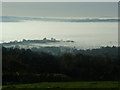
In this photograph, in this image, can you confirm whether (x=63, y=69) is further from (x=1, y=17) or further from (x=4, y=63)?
(x=1, y=17)

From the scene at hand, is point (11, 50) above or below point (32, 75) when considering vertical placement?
above

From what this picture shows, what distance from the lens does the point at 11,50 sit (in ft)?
52.8

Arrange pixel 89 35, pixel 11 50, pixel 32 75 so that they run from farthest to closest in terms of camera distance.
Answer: pixel 89 35
pixel 11 50
pixel 32 75

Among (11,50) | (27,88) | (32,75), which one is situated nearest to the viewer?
(27,88)

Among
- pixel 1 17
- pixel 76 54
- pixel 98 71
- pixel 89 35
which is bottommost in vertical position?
pixel 98 71

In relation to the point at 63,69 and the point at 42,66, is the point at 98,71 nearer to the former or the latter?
the point at 63,69

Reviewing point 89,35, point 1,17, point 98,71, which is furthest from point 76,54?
point 1,17

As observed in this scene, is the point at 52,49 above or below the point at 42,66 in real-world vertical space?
above

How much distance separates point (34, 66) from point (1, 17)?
3.89m

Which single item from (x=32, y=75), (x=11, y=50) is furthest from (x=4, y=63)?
(x=32, y=75)

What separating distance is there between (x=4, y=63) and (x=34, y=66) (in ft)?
6.97

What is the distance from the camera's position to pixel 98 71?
55.3ft

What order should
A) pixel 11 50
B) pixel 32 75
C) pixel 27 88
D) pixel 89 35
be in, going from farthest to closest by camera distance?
pixel 89 35 → pixel 11 50 → pixel 32 75 → pixel 27 88

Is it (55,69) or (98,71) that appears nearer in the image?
(55,69)
